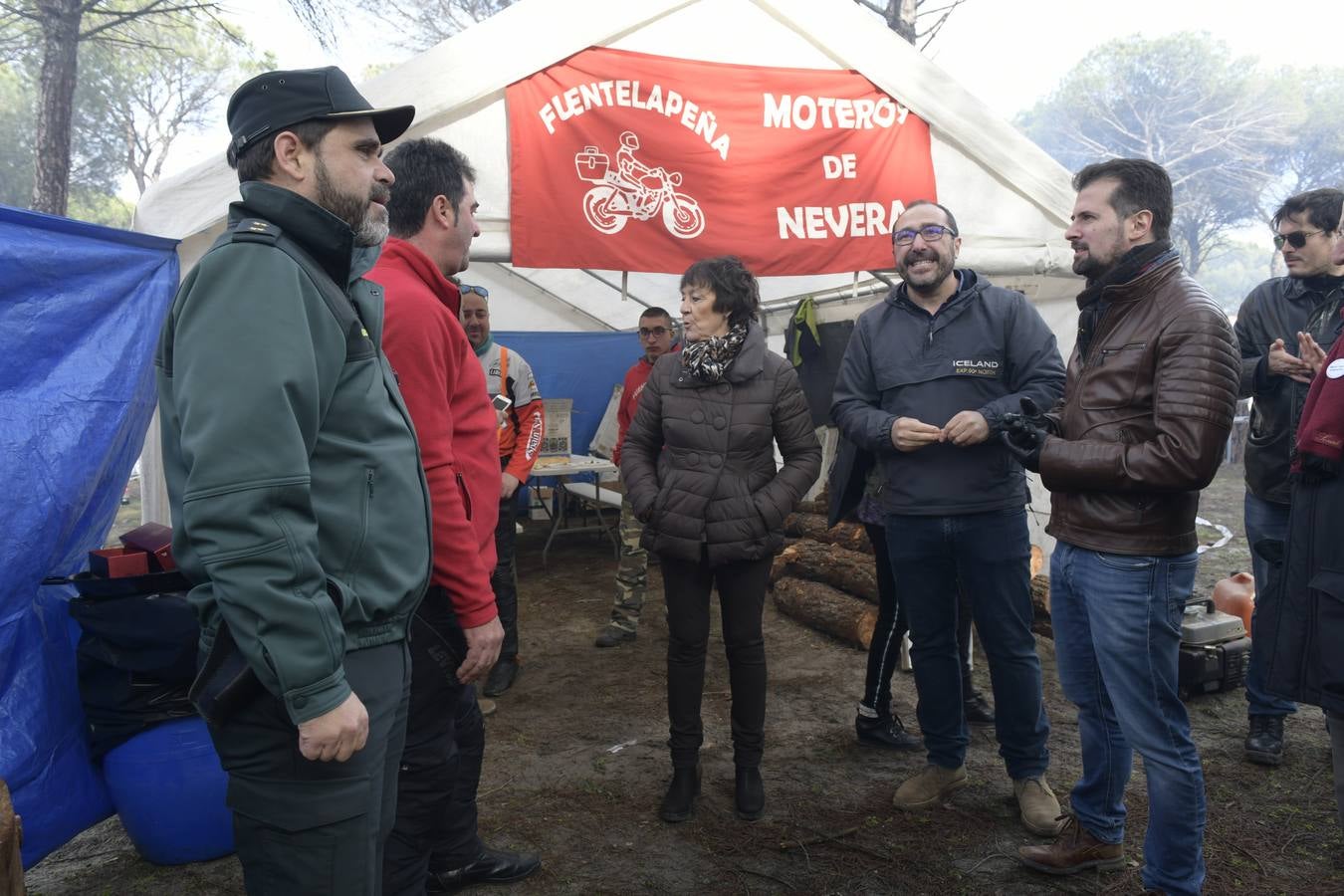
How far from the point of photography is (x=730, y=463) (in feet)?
10.3

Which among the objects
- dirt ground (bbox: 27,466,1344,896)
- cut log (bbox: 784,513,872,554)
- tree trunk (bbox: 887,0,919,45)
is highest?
tree trunk (bbox: 887,0,919,45)

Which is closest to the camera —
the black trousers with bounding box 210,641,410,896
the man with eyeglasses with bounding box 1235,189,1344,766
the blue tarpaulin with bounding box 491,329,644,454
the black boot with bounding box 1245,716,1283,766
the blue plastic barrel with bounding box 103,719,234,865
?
the black trousers with bounding box 210,641,410,896

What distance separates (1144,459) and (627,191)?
3.44 m

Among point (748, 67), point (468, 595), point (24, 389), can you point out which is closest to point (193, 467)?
point (468, 595)

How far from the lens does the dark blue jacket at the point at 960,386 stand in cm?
304

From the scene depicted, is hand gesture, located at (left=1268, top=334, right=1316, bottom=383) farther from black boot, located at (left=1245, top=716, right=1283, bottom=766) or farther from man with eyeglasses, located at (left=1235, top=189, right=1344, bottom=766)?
black boot, located at (left=1245, top=716, right=1283, bottom=766)

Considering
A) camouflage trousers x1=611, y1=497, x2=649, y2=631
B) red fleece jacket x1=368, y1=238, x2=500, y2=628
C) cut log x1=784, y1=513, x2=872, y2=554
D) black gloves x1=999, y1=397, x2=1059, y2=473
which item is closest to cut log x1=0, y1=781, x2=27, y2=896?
red fleece jacket x1=368, y1=238, x2=500, y2=628

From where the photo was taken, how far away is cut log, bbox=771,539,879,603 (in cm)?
569

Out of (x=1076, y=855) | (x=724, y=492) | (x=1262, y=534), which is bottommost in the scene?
(x=1076, y=855)

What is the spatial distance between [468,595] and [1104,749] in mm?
2028

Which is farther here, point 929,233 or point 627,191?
point 627,191

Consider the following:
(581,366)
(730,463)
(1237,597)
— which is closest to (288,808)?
(730,463)

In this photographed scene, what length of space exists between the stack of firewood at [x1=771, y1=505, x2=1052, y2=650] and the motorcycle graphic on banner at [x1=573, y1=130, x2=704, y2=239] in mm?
1995

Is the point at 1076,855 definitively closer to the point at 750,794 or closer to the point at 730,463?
the point at 750,794
